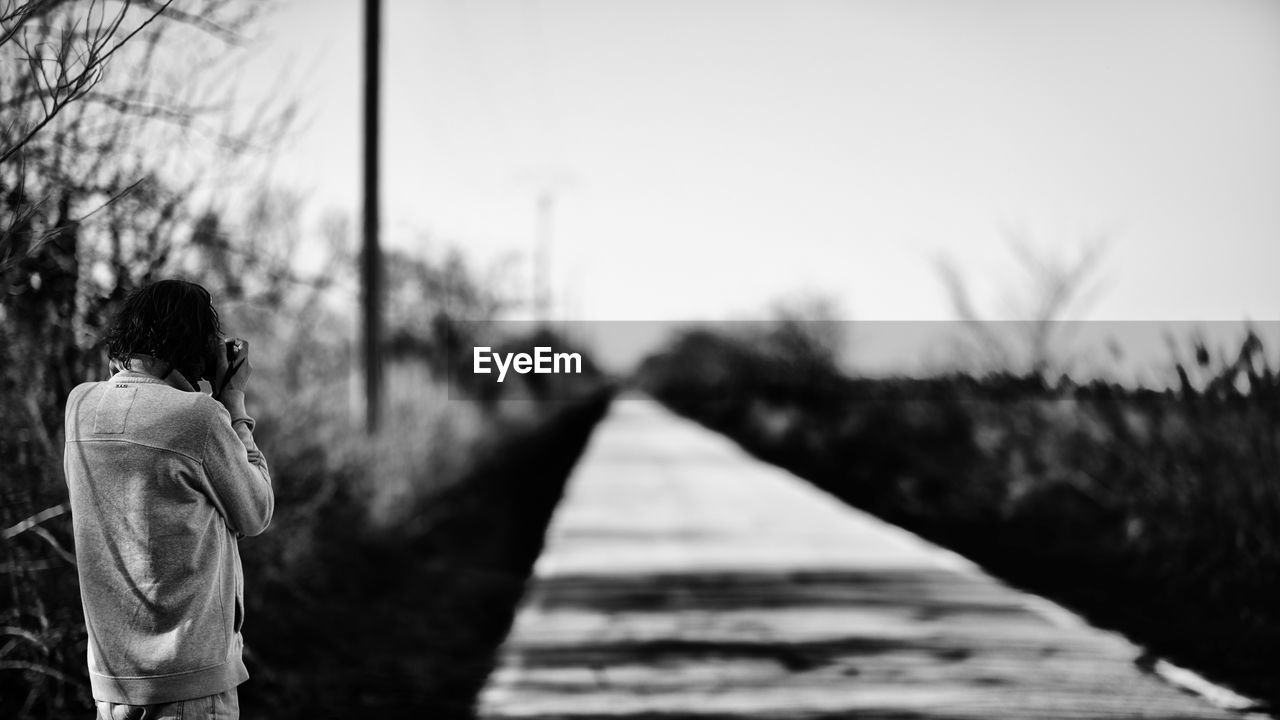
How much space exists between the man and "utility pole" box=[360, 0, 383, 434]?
8061 mm

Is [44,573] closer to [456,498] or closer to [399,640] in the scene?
[399,640]

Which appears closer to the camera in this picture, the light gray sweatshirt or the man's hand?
the light gray sweatshirt

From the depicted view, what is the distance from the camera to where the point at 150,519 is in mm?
2475

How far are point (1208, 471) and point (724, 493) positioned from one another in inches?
377

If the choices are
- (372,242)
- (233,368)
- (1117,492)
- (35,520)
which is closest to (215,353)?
(233,368)

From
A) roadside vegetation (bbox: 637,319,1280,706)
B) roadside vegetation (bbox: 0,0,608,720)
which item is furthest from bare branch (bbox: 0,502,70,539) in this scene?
roadside vegetation (bbox: 637,319,1280,706)

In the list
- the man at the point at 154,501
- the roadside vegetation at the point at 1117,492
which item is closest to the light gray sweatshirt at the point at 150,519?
the man at the point at 154,501

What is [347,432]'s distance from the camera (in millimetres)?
9523

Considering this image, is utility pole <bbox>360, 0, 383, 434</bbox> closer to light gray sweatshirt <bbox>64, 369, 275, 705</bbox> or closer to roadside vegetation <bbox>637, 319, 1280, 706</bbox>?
roadside vegetation <bbox>637, 319, 1280, 706</bbox>

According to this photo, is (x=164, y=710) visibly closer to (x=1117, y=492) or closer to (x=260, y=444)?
(x=260, y=444)

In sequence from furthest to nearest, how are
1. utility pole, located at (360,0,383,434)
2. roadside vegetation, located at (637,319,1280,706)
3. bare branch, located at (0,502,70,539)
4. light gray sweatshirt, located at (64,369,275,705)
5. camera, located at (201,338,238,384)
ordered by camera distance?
utility pole, located at (360,0,383,434) → roadside vegetation, located at (637,319,1280,706) → bare branch, located at (0,502,70,539) → camera, located at (201,338,238,384) → light gray sweatshirt, located at (64,369,275,705)

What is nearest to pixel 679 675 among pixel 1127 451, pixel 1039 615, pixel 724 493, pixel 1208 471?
pixel 1039 615

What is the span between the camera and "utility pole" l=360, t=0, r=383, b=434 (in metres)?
10.5

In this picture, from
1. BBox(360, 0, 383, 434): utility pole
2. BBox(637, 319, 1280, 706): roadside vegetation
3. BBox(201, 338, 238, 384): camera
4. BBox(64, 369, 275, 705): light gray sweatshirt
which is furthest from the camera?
BBox(360, 0, 383, 434): utility pole
